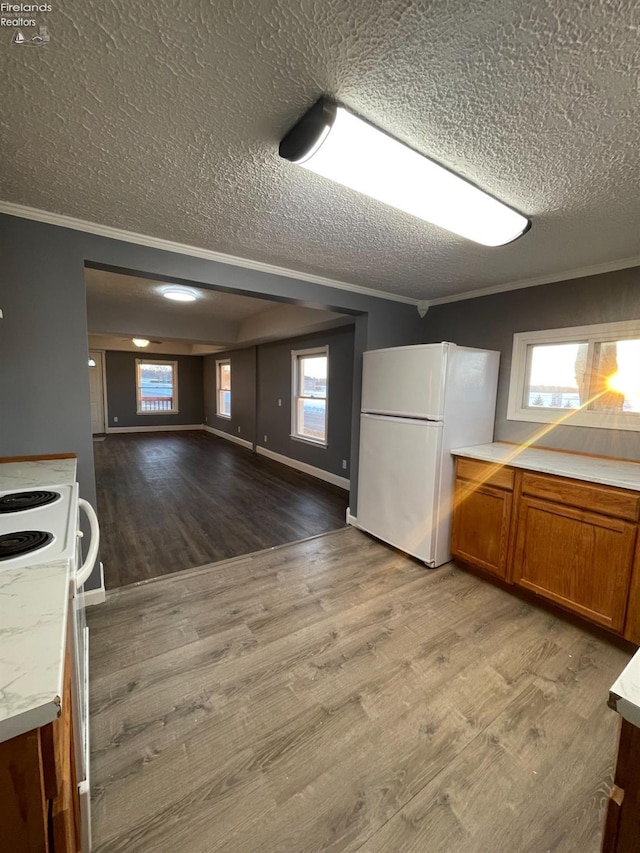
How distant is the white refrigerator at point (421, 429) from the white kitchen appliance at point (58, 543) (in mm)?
2112

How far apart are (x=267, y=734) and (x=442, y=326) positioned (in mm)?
3348

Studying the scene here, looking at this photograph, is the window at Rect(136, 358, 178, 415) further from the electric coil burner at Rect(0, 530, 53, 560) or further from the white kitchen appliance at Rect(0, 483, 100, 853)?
the electric coil burner at Rect(0, 530, 53, 560)

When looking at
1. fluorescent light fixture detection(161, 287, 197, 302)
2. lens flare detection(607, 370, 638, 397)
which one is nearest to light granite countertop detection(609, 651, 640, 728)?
lens flare detection(607, 370, 638, 397)

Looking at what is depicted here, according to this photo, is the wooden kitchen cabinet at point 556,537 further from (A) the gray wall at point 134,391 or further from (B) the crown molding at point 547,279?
(A) the gray wall at point 134,391

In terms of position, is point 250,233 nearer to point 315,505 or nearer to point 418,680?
point 418,680

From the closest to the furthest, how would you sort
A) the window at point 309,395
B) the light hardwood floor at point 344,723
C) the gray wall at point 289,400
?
the light hardwood floor at point 344,723 < the gray wall at point 289,400 < the window at point 309,395

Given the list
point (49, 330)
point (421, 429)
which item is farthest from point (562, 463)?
point (49, 330)

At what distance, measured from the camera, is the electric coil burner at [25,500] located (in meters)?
1.29

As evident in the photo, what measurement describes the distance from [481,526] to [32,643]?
8.30 ft

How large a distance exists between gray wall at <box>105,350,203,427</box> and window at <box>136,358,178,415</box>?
9 centimetres

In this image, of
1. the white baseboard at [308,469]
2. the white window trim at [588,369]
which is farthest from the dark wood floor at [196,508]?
the white window trim at [588,369]

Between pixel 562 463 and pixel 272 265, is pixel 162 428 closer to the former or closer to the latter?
pixel 272 265

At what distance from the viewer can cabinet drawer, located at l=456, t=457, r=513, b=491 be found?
7.69ft

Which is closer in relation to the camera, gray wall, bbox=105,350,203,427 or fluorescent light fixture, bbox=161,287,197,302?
fluorescent light fixture, bbox=161,287,197,302
